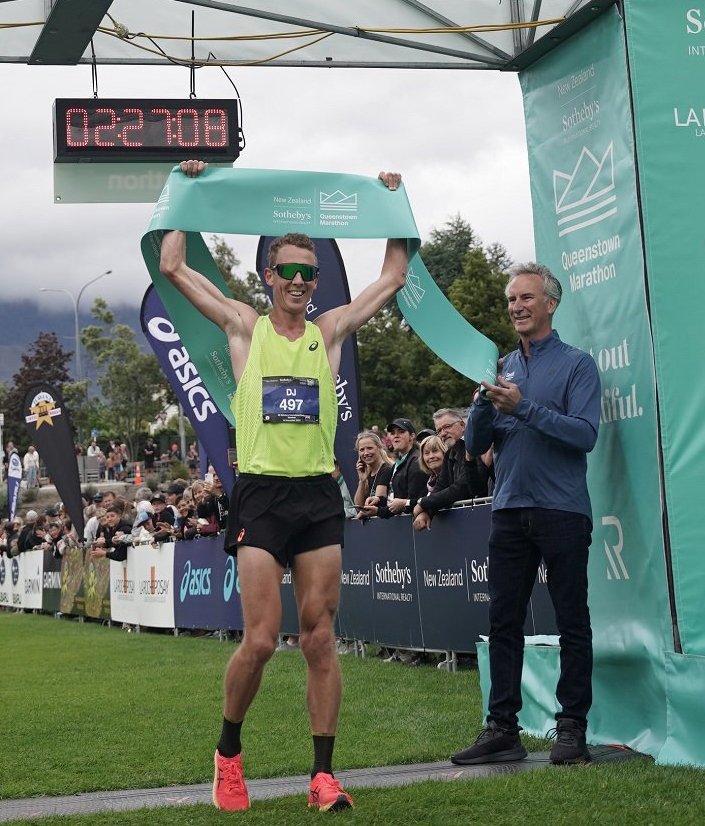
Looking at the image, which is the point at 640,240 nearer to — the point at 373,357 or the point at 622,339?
the point at 622,339

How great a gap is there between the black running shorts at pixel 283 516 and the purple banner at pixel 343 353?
9.34m

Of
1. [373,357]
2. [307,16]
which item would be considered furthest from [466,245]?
[307,16]

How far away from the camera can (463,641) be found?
11180 millimetres

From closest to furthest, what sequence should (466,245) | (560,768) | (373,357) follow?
(560,768) → (373,357) → (466,245)

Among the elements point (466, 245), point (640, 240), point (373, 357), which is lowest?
point (640, 240)

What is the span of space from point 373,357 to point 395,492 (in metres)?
46.2

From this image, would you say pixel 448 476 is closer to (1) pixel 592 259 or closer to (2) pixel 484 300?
(1) pixel 592 259

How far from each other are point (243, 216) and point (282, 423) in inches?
50.8

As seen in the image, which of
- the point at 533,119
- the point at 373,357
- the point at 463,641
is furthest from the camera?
the point at 373,357

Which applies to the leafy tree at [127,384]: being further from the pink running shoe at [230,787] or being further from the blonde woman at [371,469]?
the pink running shoe at [230,787]

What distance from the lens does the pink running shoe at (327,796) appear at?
5262 millimetres

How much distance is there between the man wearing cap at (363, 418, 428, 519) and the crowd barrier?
0.13m

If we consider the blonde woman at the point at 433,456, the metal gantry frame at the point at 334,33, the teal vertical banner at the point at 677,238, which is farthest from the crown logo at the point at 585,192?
the blonde woman at the point at 433,456

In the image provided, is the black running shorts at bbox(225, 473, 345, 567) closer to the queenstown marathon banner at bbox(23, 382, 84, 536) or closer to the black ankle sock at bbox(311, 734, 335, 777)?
the black ankle sock at bbox(311, 734, 335, 777)
